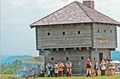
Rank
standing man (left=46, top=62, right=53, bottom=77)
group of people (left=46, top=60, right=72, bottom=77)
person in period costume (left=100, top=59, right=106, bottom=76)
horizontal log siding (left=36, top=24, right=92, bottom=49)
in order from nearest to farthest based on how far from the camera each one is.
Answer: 1. person in period costume (left=100, top=59, right=106, bottom=76)
2. group of people (left=46, top=60, right=72, bottom=77)
3. standing man (left=46, top=62, right=53, bottom=77)
4. horizontal log siding (left=36, top=24, right=92, bottom=49)

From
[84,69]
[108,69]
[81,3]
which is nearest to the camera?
[108,69]

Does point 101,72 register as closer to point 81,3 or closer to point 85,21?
point 85,21

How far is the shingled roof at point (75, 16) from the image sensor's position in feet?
119

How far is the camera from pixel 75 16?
120 feet

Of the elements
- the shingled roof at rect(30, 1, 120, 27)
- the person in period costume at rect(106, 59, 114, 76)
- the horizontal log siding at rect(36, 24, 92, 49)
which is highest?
the shingled roof at rect(30, 1, 120, 27)

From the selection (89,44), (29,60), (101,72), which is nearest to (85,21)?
(89,44)

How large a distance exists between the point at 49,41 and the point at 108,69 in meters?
6.27

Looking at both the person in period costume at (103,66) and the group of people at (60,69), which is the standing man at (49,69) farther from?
→ the person in period costume at (103,66)

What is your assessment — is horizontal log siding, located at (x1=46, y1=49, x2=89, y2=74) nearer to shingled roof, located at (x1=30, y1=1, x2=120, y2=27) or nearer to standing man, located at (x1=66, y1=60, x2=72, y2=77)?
standing man, located at (x1=66, y1=60, x2=72, y2=77)

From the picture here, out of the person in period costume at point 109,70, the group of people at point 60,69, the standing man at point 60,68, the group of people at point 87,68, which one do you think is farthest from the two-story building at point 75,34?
the person in period costume at point 109,70

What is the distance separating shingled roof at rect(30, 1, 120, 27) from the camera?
119 feet

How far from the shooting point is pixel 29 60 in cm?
3981

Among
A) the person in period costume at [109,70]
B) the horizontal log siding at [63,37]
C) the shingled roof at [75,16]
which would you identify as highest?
the shingled roof at [75,16]

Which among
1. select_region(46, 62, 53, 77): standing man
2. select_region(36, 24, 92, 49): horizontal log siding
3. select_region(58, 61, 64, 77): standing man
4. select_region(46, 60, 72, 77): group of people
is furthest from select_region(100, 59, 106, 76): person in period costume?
select_region(46, 62, 53, 77): standing man
